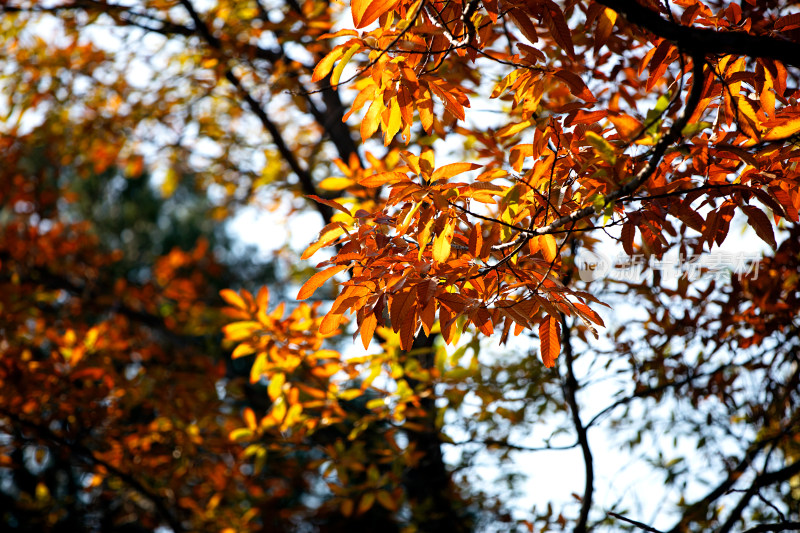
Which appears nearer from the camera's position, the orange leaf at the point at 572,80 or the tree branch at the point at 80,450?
the orange leaf at the point at 572,80

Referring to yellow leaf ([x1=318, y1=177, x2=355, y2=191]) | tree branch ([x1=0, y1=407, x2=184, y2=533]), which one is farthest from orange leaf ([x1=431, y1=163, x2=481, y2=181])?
tree branch ([x1=0, y1=407, x2=184, y2=533])

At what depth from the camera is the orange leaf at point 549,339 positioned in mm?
1169

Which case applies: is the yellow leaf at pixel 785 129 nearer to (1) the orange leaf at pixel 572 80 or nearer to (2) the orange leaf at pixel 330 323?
(1) the orange leaf at pixel 572 80

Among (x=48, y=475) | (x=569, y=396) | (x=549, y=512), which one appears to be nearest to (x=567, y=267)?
(x=569, y=396)

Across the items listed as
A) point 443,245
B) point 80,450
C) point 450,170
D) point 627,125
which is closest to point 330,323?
point 443,245

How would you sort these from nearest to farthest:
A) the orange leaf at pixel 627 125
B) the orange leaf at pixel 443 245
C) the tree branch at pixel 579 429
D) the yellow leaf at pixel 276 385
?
the orange leaf at pixel 627 125, the orange leaf at pixel 443 245, the tree branch at pixel 579 429, the yellow leaf at pixel 276 385

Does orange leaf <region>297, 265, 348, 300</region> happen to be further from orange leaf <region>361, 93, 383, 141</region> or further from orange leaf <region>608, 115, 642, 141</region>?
orange leaf <region>608, 115, 642, 141</region>

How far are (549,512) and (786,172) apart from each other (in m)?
1.61

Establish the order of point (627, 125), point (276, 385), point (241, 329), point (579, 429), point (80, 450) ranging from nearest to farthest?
point (627, 125) → point (579, 429) → point (241, 329) → point (276, 385) → point (80, 450)

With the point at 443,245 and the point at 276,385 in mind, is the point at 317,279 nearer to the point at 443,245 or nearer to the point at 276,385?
the point at 443,245

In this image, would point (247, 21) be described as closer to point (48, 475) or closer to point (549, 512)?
point (549, 512)

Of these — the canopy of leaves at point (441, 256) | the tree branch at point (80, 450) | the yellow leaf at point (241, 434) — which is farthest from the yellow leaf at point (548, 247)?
the tree branch at point (80, 450)

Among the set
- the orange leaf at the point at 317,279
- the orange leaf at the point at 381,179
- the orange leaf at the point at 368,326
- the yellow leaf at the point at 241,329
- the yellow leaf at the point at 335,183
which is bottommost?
the orange leaf at the point at 368,326

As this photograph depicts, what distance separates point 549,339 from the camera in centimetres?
118
